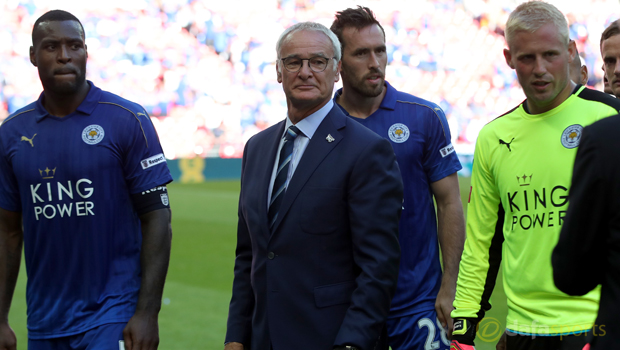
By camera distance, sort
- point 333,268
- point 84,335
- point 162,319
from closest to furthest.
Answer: point 333,268 < point 84,335 < point 162,319

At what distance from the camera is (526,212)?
2318mm

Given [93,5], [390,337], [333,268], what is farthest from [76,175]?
[93,5]

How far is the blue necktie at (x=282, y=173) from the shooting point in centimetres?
221

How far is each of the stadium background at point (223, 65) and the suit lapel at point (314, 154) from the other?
834 cm

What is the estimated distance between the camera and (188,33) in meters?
19.7

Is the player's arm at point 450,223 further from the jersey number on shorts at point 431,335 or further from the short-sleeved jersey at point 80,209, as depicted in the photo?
the short-sleeved jersey at point 80,209

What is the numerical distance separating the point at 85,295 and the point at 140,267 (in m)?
0.24

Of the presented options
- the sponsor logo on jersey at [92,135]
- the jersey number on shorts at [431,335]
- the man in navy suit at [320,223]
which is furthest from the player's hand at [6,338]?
the jersey number on shorts at [431,335]

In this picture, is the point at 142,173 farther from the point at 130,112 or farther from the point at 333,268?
the point at 333,268

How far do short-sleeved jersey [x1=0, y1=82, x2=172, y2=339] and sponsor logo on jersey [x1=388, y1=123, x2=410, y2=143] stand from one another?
3.41 feet

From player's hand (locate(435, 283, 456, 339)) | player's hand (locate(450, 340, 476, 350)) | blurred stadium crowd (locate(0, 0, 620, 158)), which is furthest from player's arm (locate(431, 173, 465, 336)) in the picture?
blurred stadium crowd (locate(0, 0, 620, 158))

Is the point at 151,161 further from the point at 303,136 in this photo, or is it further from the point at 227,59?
the point at 227,59

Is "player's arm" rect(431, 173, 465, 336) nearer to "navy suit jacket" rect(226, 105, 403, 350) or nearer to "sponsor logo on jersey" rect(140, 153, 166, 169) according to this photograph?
"navy suit jacket" rect(226, 105, 403, 350)

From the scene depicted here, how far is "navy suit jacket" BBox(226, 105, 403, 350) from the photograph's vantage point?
81.2 inches
